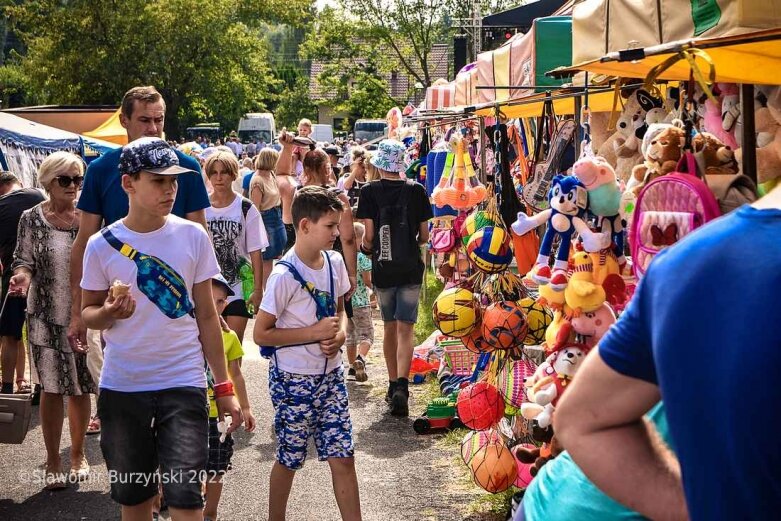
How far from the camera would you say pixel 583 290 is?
405 cm

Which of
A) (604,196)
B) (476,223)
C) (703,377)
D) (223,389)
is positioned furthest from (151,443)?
(703,377)

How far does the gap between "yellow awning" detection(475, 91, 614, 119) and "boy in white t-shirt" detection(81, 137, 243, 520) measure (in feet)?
8.95

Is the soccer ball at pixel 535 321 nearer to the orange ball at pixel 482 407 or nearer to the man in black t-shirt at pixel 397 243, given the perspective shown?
the orange ball at pixel 482 407

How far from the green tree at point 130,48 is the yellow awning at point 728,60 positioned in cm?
3665

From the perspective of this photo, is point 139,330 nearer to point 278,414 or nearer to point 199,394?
point 199,394

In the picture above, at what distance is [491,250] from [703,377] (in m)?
4.43

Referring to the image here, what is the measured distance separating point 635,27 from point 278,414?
7.89ft

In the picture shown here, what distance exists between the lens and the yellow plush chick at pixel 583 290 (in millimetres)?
4059

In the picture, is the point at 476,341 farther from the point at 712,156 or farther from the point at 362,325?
the point at 362,325

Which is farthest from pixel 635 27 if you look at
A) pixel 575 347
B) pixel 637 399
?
pixel 637 399

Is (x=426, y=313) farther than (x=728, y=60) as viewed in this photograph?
Yes

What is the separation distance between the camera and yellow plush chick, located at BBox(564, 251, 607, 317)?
406 cm

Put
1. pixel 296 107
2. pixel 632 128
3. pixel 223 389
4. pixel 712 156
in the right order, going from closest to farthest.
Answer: pixel 712 156 → pixel 223 389 → pixel 632 128 → pixel 296 107

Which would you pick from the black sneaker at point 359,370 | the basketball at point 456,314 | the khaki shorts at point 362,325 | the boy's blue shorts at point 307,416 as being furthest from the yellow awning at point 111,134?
the boy's blue shorts at point 307,416
